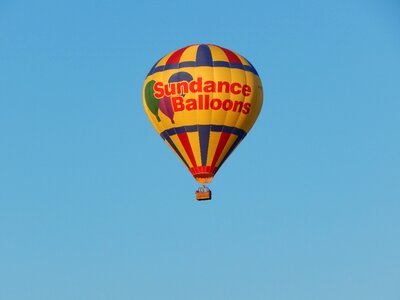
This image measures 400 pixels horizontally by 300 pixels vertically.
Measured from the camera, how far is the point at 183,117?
155m

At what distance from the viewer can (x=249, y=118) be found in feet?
512

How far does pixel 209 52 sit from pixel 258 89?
3.17 meters

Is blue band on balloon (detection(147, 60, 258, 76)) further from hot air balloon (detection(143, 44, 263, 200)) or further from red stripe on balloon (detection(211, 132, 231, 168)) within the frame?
red stripe on balloon (detection(211, 132, 231, 168))

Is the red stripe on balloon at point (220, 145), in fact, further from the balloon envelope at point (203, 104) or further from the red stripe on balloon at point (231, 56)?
the red stripe on balloon at point (231, 56)

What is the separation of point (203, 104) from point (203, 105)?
50 millimetres

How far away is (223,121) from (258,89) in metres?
2.84

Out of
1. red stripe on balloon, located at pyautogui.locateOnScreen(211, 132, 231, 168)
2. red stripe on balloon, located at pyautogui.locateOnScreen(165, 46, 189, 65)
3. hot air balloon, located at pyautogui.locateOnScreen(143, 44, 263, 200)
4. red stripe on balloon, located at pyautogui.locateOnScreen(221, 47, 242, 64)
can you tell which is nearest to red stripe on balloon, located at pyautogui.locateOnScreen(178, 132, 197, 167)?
hot air balloon, located at pyautogui.locateOnScreen(143, 44, 263, 200)

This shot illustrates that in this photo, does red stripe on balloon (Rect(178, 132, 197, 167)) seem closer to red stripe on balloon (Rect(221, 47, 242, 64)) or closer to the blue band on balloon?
the blue band on balloon

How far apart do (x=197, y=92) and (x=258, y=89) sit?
3.54m

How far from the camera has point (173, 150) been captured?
156375 mm

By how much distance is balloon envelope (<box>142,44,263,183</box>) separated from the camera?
155 meters

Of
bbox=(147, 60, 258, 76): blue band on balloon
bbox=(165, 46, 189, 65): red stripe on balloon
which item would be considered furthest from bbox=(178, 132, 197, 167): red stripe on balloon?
bbox=(165, 46, 189, 65): red stripe on balloon

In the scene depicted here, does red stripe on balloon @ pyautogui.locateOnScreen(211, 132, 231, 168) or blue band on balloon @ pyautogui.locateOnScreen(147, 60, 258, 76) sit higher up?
blue band on balloon @ pyautogui.locateOnScreen(147, 60, 258, 76)

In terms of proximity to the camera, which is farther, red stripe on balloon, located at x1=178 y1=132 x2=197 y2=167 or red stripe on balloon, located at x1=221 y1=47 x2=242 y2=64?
red stripe on balloon, located at x1=221 y1=47 x2=242 y2=64
